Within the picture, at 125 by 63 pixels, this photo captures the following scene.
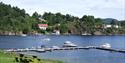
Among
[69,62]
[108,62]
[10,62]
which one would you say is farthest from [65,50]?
[10,62]

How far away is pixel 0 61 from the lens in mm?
46594

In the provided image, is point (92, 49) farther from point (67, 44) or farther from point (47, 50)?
point (47, 50)

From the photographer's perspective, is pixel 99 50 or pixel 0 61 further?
pixel 99 50

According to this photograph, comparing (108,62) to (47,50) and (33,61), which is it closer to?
(47,50)

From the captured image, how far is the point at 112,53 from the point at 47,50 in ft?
52.6

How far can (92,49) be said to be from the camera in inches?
4825

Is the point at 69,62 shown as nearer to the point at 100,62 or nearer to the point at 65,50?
the point at 100,62

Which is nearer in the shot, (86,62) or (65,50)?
(86,62)

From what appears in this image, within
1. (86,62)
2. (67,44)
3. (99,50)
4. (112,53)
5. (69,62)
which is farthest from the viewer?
(67,44)

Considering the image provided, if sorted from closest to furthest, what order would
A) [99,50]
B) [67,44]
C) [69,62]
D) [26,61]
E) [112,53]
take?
[26,61] < [69,62] < [112,53] < [99,50] < [67,44]

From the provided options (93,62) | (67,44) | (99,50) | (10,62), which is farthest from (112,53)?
(10,62)

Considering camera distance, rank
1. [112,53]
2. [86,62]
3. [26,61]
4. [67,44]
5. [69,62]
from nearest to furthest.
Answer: [26,61] → [69,62] → [86,62] → [112,53] → [67,44]

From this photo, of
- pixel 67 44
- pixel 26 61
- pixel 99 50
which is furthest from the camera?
pixel 67 44

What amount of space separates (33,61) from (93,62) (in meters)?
33.4
